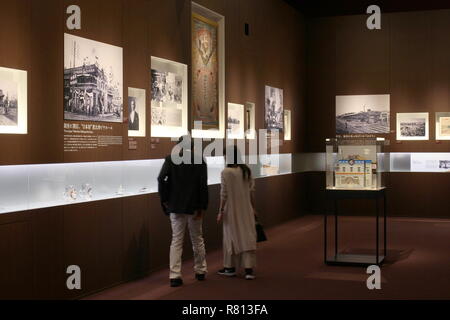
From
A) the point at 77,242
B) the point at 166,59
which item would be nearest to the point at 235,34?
the point at 166,59

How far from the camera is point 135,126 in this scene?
26.5 ft

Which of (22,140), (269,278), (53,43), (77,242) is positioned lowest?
(269,278)

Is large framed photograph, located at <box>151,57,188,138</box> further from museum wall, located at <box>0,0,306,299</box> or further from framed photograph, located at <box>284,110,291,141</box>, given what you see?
framed photograph, located at <box>284,110,291,141</box>

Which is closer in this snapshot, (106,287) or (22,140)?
(22,140)

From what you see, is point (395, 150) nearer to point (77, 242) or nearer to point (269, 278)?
point (269, 278)

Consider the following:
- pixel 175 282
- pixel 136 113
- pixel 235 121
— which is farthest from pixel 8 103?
pixel 235 121

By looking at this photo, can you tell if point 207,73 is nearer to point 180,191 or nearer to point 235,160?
point 235,160

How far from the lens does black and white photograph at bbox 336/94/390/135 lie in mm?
15344

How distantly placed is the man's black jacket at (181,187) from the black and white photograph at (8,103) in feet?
6.63

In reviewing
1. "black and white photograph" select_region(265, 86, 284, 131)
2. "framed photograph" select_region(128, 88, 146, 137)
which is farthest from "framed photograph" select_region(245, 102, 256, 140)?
"framed photograph" select_region(128, 88, 146, 137)

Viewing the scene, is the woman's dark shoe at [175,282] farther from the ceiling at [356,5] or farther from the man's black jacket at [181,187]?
the ceiling at [356,5]

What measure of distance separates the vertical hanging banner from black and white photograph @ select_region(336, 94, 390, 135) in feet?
19.1

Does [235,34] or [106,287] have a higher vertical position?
[235,34]

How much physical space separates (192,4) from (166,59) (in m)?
1.25
